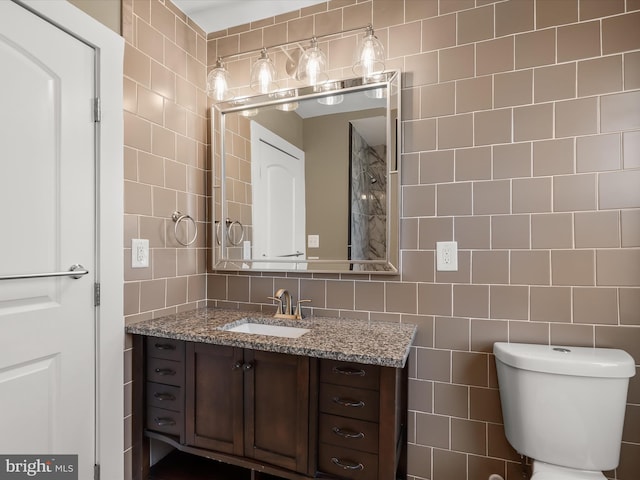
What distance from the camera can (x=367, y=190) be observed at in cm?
174

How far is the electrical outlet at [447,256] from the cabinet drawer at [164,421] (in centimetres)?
133

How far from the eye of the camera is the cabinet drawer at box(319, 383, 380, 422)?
126 centimetres

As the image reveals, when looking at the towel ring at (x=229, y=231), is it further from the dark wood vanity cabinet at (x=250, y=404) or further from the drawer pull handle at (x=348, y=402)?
the drawer pull handle at (x=348, y=402)

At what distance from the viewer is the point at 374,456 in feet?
4.10

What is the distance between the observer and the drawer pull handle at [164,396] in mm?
1579

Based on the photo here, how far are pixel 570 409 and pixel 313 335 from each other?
3.15 ft

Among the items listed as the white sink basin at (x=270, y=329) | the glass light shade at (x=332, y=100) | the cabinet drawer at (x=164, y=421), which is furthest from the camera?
the glass light shade at (x=332, y=100)

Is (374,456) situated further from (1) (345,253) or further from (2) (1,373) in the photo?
(2) (1,373)

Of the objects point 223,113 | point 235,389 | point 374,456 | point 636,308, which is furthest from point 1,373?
point 636,308

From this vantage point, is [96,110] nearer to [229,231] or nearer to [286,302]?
[229,231]

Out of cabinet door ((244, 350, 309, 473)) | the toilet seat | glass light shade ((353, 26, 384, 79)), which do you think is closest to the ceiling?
glass light shade ((353, 26, 384, 79))

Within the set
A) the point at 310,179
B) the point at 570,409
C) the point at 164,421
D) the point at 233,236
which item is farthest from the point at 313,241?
the point at 570,409

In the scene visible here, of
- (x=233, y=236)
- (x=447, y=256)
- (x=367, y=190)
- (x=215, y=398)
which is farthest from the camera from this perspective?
(x=233, y=236)

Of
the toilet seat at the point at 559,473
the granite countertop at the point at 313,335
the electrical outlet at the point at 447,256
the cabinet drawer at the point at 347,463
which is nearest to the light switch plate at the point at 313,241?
the granite countertop at the point at 313,335
